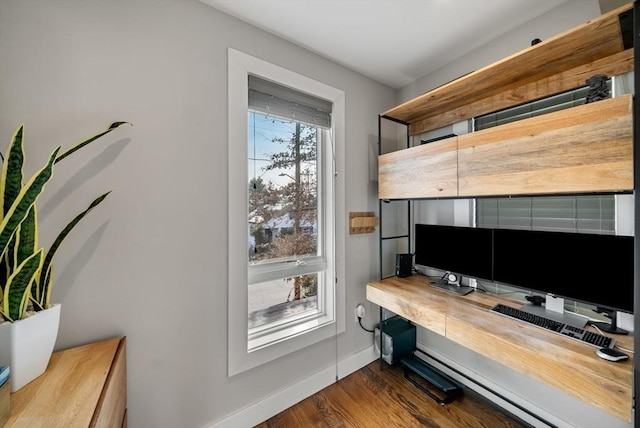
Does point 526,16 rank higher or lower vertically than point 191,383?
higher

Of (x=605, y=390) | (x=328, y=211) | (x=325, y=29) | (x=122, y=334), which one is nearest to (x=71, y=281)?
(x=122, y=334)

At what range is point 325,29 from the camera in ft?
5.43

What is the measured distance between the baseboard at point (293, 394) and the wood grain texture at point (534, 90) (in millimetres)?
2098

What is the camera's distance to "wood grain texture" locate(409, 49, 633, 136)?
1292 millimetres

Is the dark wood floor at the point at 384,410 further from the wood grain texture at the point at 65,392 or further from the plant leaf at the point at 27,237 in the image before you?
the plant leaf at the point at 27,237

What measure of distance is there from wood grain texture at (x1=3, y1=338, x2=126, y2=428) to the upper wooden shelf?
89.6 inches

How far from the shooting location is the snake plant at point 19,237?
0.81 metres

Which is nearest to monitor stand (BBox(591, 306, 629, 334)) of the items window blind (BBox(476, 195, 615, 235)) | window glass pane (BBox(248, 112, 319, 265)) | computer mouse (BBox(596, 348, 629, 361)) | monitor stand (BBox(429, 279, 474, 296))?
computer mouse (BBox(596, 348, 629, 361))

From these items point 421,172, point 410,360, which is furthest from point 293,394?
point 421,172

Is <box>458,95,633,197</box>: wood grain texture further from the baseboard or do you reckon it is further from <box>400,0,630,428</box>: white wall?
the baseboard

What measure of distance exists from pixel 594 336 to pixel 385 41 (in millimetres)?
2089

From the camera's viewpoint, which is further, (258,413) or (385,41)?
(385,41)

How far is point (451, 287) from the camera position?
6.30 ft

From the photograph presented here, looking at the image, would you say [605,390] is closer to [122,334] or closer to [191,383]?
[191,383]
